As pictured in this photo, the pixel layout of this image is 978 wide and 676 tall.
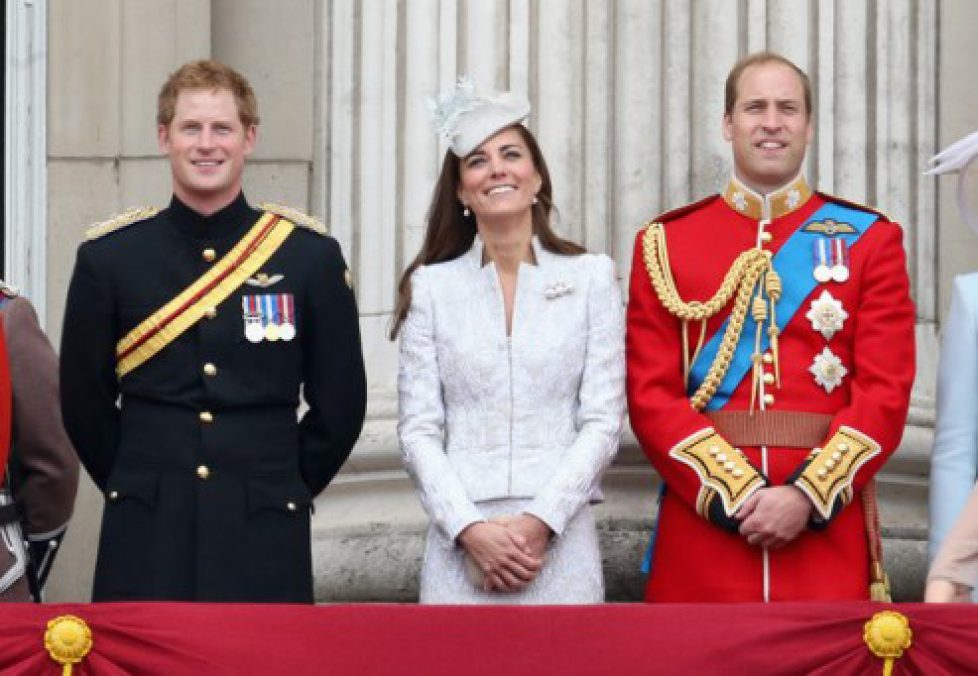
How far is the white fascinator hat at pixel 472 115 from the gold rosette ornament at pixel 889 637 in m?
1.89

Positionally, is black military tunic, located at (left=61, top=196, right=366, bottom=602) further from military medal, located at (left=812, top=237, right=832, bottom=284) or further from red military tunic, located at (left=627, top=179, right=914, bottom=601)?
military medal, located at (left=812, top=237, right=832, bottom=284)

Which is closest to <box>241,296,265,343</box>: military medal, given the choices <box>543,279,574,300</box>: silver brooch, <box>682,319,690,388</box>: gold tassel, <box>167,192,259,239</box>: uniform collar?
<box>167,192,259,239</box>: uniform collar

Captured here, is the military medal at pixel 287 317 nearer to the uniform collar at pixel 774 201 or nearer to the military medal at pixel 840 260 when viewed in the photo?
the uniform collar at pixel 774 201

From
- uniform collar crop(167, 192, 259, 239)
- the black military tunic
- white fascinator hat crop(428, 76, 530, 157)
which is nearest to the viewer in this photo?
the black military tunic

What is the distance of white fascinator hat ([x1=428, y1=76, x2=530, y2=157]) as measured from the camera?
7.45m

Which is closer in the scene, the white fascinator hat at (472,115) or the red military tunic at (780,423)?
the red military tunic at (780,423)

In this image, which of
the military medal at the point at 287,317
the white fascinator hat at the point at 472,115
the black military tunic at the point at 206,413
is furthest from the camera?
the white fascinator hat at the point at 472,115

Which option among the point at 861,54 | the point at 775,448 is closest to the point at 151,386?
the point at 775,448

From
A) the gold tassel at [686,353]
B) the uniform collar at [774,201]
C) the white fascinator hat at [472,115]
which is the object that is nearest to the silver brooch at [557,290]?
the gold tassel at [686,353]

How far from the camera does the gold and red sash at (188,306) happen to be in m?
7.04

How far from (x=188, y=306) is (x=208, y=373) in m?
0.17

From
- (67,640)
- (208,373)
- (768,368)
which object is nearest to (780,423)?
(768,368)

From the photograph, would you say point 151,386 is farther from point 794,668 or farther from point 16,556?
point 794,668

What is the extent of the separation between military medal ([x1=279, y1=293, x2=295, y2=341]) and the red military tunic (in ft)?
2.68
